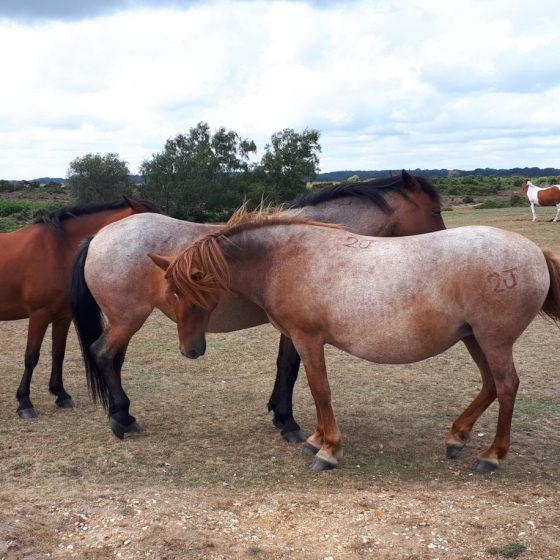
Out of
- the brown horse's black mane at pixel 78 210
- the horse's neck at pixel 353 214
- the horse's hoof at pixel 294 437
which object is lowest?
the horse's hoof at pixel 294 437

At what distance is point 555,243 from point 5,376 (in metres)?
16.2

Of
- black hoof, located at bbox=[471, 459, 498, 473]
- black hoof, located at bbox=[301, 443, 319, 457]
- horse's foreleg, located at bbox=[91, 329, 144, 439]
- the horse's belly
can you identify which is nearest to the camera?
the horse's belly

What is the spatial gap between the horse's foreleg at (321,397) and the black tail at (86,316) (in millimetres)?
2117

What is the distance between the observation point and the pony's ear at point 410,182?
5949 mm

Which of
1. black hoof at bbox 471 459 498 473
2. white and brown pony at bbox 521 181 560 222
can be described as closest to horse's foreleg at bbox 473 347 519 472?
black hoof at bbox 471 459 498 473

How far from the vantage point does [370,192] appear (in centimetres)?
593

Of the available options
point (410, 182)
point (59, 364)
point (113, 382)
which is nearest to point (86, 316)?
point (113, 382)

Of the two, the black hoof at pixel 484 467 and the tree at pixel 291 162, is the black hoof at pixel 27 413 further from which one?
the tree at pixel 291 162

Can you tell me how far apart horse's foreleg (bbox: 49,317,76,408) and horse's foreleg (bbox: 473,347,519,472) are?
4130 millimetres

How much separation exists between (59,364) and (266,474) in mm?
2933

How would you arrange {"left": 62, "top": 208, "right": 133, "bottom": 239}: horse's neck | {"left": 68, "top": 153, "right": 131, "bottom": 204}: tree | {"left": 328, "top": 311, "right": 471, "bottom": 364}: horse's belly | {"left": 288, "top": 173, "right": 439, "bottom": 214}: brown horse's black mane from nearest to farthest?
{"left": 328, "top": 311, "right": 471, "bottom": 364}: horse's belly
{"left": 288, "top": 173, "right": 439, "bottom": 214}: brown horse's black mane
{"left": 62, "top": 208, "right": 133, "bottom": 239}: horse's neck
{"left": 68, "top": 153, "right": 131, "bottom": 204}: tree

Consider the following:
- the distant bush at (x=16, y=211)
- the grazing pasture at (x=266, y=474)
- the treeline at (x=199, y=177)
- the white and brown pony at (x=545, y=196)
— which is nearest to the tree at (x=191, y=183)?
the treeline at (x=199, y=177)

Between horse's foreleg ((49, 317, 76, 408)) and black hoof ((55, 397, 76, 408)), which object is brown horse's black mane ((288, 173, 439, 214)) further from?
black hoof ((55, 397, 76, 408))

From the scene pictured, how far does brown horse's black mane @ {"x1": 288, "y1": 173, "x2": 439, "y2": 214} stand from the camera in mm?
5918
